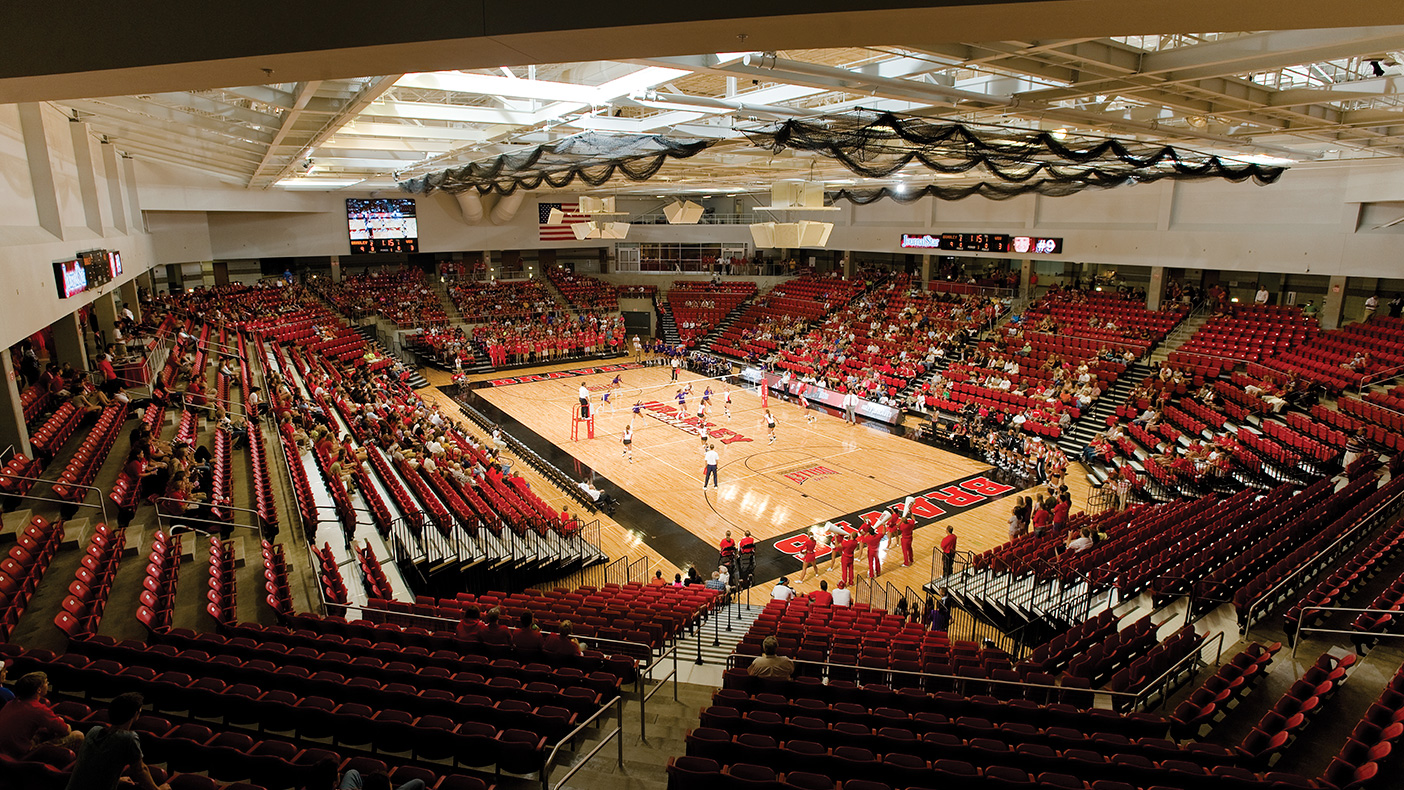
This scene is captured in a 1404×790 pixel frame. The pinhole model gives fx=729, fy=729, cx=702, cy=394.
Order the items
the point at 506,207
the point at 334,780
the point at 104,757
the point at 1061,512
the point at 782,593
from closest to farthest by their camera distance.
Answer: the point at 104,757 < the point at 334,780 < the point at 782,593 < the point at 1061,512 < the point at 506,207

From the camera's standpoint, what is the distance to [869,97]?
9586mm

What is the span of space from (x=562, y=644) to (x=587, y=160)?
858cm

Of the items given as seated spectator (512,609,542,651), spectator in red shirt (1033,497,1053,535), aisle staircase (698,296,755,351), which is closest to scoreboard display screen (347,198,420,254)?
aisle staircase (698,296,755,351)

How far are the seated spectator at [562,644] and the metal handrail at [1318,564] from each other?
7.72 m

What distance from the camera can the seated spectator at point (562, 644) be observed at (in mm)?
6691

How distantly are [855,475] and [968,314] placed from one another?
13.5 metres

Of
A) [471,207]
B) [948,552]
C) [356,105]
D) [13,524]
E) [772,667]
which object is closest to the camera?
[772,667]

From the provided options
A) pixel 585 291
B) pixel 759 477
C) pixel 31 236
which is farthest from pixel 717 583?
pixel 585 291

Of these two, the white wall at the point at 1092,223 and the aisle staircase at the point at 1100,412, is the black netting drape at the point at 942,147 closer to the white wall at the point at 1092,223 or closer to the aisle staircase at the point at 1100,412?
the aisle staircase at the point at 1100,412

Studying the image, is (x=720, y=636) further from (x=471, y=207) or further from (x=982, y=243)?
(x=471, y=207)

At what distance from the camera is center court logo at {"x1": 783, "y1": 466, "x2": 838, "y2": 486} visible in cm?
1784

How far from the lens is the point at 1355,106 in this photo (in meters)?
10.8

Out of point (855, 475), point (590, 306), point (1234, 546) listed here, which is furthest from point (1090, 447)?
point (590, 306)

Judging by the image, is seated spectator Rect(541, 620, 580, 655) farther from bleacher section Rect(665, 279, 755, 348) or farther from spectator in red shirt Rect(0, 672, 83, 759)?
bleacher section Rect(665, 279, 755, 348)
